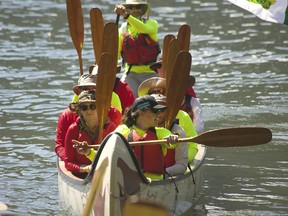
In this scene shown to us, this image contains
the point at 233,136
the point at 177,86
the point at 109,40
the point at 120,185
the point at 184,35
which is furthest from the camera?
the point at 184,35

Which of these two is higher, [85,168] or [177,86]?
[177,86]

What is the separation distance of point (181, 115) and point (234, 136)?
1295mm

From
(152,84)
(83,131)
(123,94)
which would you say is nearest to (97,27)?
(123,94)

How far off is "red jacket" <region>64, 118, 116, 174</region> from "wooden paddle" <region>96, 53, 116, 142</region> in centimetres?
16

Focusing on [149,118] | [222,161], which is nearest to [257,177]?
[222,161]

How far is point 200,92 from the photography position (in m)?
13.1

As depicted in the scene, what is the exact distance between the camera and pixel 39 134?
11195 millimetres

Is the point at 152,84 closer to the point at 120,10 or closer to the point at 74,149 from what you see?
the point at 120,10

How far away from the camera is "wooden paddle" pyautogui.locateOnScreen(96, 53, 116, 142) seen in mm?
7336

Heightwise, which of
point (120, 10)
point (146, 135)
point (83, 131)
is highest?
point (120, 10)

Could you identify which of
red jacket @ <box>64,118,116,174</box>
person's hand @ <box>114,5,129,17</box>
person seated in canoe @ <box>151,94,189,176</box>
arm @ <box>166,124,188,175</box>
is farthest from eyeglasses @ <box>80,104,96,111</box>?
person's hand @ <box>114,5,129,17</box>

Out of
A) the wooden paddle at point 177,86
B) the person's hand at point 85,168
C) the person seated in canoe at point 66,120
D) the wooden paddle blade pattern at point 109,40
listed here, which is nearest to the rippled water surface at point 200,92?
the person seated in canoe at point 66,120

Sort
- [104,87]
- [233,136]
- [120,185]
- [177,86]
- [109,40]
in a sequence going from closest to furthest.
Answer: [120,185]
[233,136]
[104,87]
[177,86]
[109,40]

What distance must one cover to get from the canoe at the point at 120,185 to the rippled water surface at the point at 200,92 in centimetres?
51
